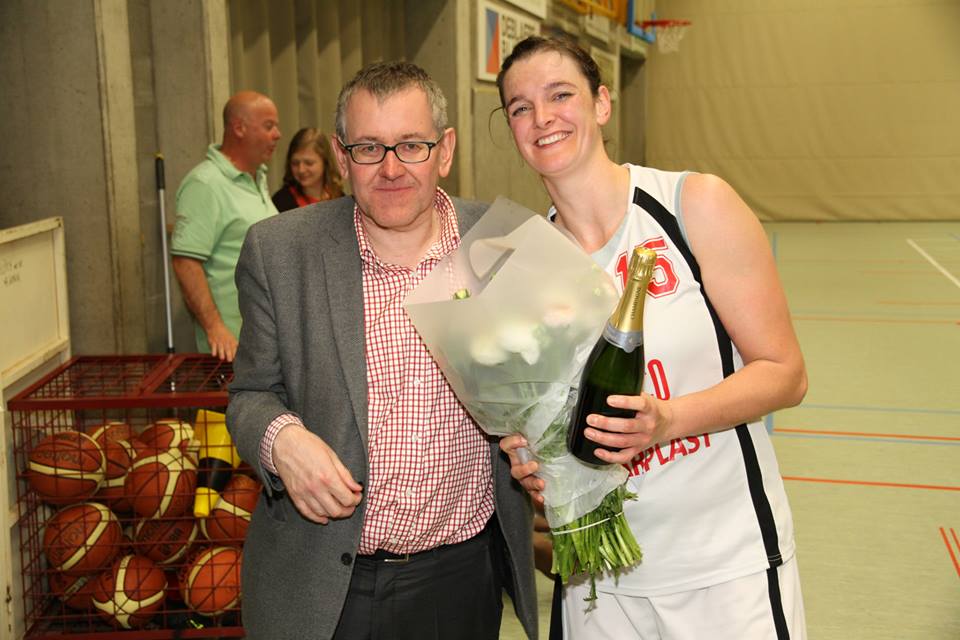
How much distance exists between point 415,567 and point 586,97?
2.85ft

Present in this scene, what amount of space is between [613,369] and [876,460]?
375cm

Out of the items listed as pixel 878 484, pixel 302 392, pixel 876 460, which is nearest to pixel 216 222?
pixel 302 392

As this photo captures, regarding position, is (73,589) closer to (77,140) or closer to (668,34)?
(77,140)

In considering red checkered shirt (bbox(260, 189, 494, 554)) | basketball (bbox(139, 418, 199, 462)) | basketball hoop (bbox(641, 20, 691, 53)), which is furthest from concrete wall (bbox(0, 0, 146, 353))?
basketball hoop (bbox(641, 20, 691, 53))

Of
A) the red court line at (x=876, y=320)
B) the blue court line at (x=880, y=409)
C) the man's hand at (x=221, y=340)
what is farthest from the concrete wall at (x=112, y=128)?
the red court line at (x=876, y=320)

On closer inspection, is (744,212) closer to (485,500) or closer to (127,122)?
(485,500)

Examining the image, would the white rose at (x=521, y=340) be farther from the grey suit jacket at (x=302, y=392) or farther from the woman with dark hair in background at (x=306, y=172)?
the woman with dark hair in background at (x=306, y=172)

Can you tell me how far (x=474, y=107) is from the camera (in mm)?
8336

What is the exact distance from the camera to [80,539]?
276 cm

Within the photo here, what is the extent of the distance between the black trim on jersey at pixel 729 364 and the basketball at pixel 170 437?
1.83m

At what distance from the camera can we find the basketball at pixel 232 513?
2.82 m

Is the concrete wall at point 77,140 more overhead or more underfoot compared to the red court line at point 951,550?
more overhead

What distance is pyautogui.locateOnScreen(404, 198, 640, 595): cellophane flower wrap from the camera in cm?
137

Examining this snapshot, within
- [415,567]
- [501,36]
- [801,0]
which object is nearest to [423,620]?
[415,567]
